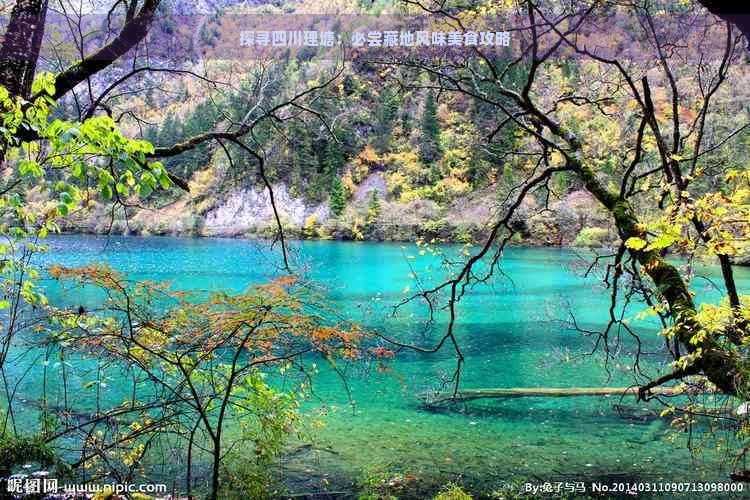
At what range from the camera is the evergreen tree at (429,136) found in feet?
221

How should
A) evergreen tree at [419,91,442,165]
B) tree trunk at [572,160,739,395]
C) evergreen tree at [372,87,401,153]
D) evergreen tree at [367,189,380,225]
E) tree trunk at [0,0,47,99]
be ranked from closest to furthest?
tree trunk at [0,0,47,99], tree trunk at [572,160,739,395], evergreen tree at [367,189,380,225], evergreen tree at [419,91,442,165], evergreen tree at [372,87,401,153]

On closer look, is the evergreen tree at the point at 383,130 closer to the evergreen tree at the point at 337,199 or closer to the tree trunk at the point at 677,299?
the evergreen tree at the point at 337,199

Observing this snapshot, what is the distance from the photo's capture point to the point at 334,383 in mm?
10258

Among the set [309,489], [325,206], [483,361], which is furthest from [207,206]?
[309,489]

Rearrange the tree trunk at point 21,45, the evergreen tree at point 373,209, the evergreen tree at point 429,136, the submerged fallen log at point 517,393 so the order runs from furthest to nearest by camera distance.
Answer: the evergreen tree at point 429,136 < the evergreen tree at point 373,209 < the submerged fallen log at point 517,393 < the tree trunk at point 21,45

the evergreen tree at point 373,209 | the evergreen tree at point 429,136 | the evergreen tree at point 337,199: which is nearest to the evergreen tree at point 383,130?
the evergreen tree at point 429,136

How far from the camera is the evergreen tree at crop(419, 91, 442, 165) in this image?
221ft

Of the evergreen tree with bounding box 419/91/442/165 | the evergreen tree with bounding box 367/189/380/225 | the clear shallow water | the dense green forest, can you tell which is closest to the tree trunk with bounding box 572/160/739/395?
the dense green forest

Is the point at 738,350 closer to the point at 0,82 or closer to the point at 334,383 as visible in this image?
the point at 0,82

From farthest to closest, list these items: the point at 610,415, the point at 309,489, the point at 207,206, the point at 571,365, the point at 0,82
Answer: the point at 207,206 < the point at 571,365 < the point at 610,415 < the point at 309,489 < the point at 0,82

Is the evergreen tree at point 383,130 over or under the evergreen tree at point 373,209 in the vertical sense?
over

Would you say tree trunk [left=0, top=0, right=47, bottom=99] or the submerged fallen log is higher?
tree trunk [left=0, top=0, right=47, bottom=99]

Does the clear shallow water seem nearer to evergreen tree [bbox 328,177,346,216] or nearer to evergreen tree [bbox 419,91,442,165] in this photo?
evergreen tree [bbox 328,177,346,216]

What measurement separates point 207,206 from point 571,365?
187ft
